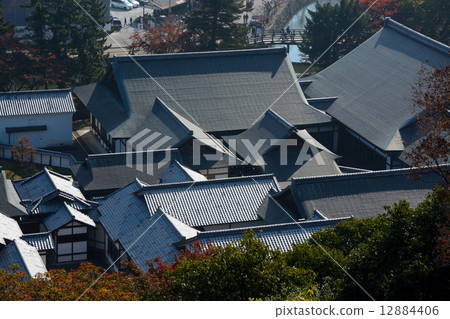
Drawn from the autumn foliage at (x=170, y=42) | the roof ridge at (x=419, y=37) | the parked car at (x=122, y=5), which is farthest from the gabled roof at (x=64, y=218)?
the parked car at (x=122, y=5)

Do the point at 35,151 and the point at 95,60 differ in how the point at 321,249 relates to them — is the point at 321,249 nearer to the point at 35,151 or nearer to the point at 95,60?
the point at 35,151

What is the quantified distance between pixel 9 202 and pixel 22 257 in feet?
12.8

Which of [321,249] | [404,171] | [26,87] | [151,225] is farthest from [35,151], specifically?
[321,249]

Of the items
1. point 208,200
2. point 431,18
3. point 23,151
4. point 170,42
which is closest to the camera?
point 208,200

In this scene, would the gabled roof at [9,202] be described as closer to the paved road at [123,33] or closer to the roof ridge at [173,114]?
the roof ridge at [173,114]

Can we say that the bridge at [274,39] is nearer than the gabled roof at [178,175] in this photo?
No

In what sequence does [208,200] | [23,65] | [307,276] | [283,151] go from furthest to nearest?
[23,65]
[283,151]
[208,200]
[307,276]

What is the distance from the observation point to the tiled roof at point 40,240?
24344 mm

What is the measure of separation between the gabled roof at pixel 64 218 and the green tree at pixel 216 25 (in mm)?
19492

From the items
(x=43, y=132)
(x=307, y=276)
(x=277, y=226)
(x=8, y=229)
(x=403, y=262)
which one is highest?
(x=403, y=262)

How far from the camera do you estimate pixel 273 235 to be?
2320cm

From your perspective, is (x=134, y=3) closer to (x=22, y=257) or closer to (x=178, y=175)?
(x=178, y=175)

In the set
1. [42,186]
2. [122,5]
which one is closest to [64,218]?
[42,186]

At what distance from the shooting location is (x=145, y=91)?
115 ft
